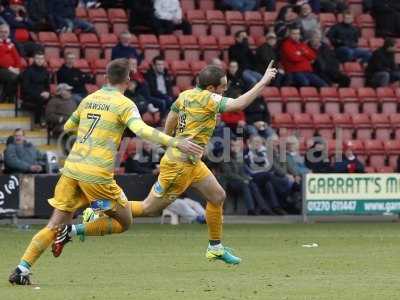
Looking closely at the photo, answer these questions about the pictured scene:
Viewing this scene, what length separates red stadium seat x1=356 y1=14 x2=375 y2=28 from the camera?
29.7m

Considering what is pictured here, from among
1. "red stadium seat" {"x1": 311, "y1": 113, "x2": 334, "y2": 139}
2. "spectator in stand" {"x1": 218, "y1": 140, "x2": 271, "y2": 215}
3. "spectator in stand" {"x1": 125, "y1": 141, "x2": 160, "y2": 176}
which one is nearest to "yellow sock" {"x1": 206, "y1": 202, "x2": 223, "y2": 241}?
"spectator in stand" {"x1": 125, "y1": 141, "x2": 160, "y2": 176}

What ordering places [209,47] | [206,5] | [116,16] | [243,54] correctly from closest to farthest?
[243,54] < [116,16] < [209,47] < [206,5]

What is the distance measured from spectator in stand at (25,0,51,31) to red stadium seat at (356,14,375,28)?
7.96 m

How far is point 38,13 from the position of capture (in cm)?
2544

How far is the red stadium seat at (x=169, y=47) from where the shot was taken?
1056 inches

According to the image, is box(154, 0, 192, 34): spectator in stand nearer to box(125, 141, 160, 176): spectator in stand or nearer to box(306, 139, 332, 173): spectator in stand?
box(306, 139, 332, 173): spectator in stand

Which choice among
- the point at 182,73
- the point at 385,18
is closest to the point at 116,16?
the point at 182,73

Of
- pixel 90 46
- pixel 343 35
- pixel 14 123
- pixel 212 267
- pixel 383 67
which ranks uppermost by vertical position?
pixel 343 35

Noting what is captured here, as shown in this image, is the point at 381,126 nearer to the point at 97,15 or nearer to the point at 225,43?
the point at 225,43

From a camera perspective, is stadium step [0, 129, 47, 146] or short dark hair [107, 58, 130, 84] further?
stadium step [0, 129, 47, 146]

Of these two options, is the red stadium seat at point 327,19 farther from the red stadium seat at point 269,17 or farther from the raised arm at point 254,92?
the raised arm at point 254,92


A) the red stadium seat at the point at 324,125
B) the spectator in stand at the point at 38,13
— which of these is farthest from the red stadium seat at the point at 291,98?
the spectator in stand at the point at 38,13

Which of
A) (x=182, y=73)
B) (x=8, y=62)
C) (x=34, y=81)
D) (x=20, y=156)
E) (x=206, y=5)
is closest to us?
(x=20, y=156)

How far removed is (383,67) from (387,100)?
0.79 meters
